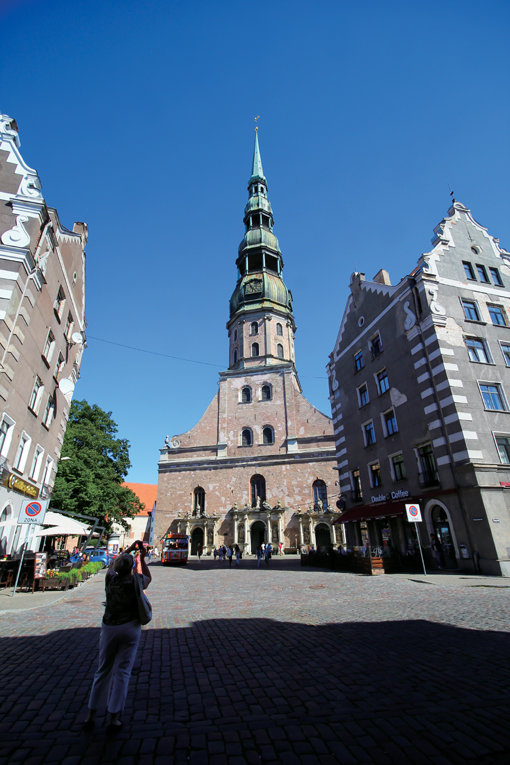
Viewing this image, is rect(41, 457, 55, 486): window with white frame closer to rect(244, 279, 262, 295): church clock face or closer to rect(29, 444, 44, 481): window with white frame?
rect(29, 444, 44, 481): window with white frame

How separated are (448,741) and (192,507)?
122ft

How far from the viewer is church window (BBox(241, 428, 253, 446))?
4017cm

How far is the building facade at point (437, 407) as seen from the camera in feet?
48.3

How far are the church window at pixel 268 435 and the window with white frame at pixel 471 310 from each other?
24503 mm

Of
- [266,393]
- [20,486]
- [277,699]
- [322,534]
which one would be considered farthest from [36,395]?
[266,393]

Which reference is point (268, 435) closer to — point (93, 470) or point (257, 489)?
point (257, 489)

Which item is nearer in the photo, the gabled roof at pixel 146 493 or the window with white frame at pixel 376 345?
the window with white frame at pixel 376 345

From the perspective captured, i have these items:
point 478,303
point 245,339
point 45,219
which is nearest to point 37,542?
point 45,219

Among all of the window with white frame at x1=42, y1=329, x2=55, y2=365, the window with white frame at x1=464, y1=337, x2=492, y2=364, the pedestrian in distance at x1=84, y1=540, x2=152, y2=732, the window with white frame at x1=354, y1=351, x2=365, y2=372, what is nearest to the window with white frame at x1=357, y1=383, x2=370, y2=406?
the window with white frame at x1=354, y1=351, x2=365, y2=372

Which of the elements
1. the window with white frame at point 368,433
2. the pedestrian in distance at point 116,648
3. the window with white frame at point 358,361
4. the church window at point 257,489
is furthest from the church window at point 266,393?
the pedestrian in distance at point 116,648

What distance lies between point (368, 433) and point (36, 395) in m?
16.4

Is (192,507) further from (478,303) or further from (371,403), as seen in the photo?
(478,303)

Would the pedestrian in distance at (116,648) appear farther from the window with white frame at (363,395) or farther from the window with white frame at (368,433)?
the window with white frame at (363,395)

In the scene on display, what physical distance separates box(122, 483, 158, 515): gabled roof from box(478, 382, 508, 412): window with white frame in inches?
2490
